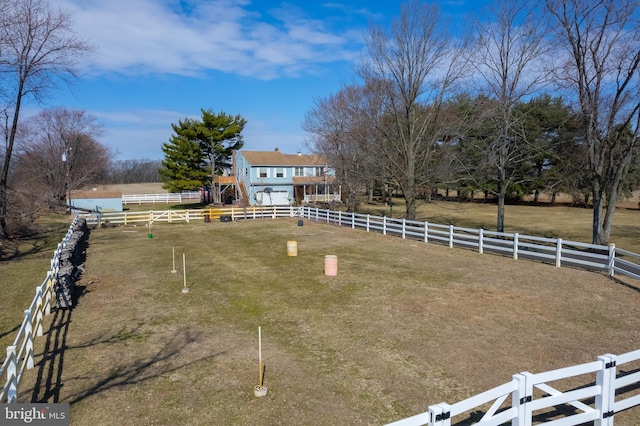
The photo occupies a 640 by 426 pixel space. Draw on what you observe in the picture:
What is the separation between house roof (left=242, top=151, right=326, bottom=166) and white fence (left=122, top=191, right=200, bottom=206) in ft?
66.3

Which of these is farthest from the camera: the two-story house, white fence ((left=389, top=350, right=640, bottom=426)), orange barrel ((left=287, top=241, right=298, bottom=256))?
the two-story house

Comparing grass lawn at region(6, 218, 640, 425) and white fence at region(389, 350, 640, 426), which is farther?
grass lawn at region(6, 218, 640, 425)

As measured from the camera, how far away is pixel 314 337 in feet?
27.2

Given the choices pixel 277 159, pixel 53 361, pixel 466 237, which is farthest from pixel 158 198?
pixel 53 361

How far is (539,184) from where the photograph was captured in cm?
4681

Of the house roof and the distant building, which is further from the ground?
the house roof

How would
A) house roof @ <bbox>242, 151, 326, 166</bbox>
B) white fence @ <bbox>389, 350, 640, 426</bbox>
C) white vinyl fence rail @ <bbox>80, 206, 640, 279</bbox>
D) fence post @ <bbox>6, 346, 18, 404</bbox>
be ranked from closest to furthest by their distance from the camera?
white fence @ <bbox>389, 350, 640, 426</bbox>, fence post @ <bbox>6, 346, 18, 404</bbox>, white vinyl fence rail @ <bbox>80, 206, 640, 279</bbox>, house roof @ <bbox>242, 151, 326, 166</bbox>

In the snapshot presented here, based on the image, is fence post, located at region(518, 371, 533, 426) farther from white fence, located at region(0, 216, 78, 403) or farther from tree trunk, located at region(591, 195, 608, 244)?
tree trunk, located at region(591, 195, 608, 244)

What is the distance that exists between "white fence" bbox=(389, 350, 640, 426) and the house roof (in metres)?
38.5

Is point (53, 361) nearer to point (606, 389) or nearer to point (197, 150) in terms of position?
point (606, 389)

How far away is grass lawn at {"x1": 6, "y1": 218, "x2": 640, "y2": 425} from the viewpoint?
5.85 metres

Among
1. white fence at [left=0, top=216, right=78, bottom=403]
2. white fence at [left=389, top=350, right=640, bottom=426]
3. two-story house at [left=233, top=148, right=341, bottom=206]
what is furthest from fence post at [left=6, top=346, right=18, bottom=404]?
two-story house at [left=233, top=148, right=341, bottom=206]

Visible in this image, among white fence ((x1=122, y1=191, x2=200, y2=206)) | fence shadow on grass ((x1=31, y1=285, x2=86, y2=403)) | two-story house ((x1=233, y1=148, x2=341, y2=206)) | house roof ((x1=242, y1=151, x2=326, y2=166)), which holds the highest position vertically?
house roof ((x1=242, y1=151, x2=326, y2=166))

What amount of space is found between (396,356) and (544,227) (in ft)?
92.8
